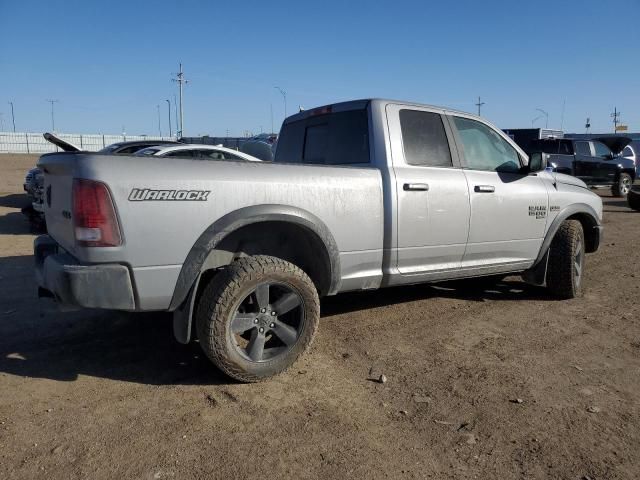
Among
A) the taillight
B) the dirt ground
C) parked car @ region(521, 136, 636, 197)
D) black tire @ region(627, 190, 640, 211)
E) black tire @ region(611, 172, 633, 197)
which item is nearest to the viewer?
the dirt ground

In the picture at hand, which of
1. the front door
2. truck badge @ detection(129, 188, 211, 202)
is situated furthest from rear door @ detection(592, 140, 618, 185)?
truck badge @ detection(129, 188, 211, 202)

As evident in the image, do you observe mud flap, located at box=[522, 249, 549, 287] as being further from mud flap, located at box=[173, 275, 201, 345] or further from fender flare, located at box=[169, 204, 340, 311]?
mud flap, located at box=[173, 275, 201, 345]

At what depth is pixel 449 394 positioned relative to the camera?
338 cm

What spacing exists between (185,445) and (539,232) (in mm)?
3938

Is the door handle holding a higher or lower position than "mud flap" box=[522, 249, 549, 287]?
higher

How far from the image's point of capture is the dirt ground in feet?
8.66

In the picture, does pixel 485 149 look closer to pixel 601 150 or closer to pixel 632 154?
pixel 601 150

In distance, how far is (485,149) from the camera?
16.2 feet

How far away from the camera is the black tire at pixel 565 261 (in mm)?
5391

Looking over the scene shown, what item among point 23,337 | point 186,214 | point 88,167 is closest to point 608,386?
point 186,214

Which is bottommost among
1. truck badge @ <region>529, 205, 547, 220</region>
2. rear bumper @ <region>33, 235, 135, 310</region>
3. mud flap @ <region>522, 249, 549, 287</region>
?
mud flap @ <region>522, 249, 549, 287</region>

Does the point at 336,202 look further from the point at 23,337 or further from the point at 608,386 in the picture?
the point at 23,337

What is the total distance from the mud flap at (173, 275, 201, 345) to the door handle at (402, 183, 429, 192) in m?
1.77

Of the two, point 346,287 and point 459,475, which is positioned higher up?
point 346,287
